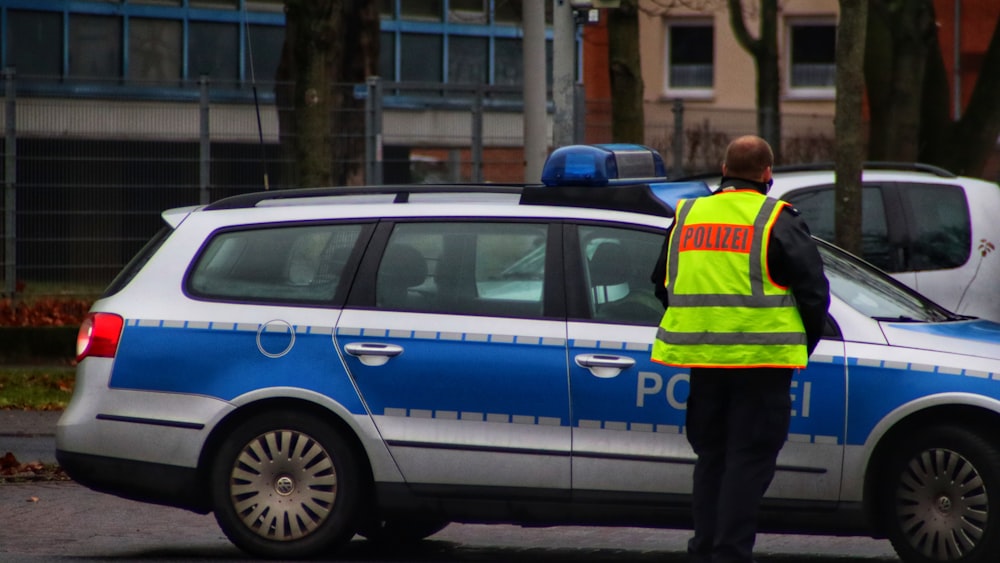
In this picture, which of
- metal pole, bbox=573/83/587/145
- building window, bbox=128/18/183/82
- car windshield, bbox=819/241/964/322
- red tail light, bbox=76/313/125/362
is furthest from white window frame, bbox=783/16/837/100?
red tail light, bbox=76/313/125/362

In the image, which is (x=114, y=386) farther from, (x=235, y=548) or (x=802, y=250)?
(x=802, y=250)

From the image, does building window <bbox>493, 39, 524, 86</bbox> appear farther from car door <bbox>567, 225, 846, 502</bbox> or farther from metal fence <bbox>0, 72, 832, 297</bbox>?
car door <bbox>567, 225, 846, 502</bbox>

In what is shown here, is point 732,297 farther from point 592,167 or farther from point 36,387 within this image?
point 36,387

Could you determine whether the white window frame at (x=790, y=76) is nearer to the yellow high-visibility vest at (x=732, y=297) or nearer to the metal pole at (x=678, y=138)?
the metal pole at (x=678, y=138)

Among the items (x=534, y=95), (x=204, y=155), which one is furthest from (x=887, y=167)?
(x=204, y=155)

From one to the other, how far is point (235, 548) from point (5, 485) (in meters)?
2.59

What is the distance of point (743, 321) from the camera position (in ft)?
19.7

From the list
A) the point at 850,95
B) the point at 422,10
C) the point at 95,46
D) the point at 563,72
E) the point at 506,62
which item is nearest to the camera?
the point at 850,95

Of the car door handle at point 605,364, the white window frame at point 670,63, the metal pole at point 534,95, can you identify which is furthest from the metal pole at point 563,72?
the white window frame at point 670,63

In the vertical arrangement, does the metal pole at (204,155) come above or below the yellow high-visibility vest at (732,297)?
above

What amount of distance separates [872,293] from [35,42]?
19.8 meters

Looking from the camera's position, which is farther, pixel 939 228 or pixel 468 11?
pixel 468 11

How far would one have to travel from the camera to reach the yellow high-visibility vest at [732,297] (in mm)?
5984

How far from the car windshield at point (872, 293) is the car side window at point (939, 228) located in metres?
3.76
